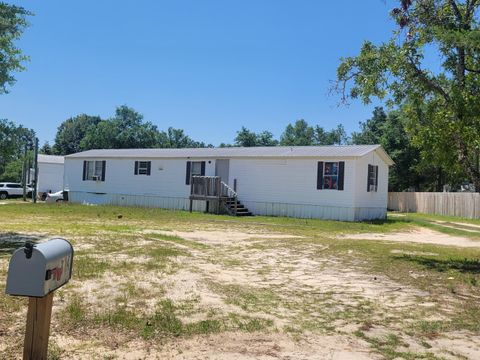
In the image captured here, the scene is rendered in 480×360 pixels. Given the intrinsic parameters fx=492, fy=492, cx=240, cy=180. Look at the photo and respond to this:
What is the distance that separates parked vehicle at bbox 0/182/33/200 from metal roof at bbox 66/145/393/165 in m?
14.2

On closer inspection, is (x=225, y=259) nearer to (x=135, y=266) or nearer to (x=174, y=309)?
(x=135, y=266)

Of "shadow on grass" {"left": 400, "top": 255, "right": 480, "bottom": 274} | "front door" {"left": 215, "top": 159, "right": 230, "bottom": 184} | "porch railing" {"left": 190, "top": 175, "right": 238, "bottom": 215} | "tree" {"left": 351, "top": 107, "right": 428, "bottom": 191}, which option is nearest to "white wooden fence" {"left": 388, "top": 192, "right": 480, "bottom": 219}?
"tree" {"left": 351, "top": 107, "right": 428, "bottom": 191}

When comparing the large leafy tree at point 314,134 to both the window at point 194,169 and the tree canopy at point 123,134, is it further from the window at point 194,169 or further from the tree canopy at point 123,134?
the window at point 194,169

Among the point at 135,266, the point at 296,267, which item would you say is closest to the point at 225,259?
the point at 296,267

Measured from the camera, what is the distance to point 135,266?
7996 mm

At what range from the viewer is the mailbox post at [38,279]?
3.32 meters

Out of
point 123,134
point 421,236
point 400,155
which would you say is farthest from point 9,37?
point 123,134

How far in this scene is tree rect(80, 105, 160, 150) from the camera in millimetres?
50750

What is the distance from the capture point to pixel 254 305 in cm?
595

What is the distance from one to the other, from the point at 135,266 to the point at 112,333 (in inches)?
132

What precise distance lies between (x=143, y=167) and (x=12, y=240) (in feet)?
61.8

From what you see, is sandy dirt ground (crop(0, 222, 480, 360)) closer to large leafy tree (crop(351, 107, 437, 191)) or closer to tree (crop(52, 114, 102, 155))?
large leafy tree (crop(351, 107, 437, 191))

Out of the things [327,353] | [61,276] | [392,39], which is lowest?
[327,353]

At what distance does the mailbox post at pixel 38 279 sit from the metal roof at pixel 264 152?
20.0 meters
